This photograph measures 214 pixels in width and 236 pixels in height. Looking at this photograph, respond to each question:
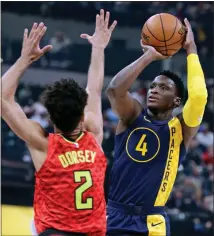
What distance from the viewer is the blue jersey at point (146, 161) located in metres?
5.66

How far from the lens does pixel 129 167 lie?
18.7ft

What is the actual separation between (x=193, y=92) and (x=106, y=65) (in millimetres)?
11501

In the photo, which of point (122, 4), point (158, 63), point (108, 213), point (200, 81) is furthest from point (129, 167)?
point (122, 4)

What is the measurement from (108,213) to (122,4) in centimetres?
1305

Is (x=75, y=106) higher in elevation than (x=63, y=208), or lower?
higher

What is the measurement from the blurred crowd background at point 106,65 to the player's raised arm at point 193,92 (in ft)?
20.7

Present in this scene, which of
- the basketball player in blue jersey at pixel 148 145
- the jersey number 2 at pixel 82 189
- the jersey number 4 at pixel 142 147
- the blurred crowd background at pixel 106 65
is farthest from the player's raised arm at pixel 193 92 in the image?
the blurred crowd background at pixel 106 65

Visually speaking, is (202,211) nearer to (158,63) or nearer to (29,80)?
(158,63)

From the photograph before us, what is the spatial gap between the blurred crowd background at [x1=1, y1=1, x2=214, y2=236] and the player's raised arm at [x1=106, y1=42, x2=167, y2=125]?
6413 mm

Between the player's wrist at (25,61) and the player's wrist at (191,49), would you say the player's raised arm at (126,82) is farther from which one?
the player's wrist at (25,61)

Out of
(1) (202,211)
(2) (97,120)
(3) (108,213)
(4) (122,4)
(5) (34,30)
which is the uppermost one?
(4) (122,4)

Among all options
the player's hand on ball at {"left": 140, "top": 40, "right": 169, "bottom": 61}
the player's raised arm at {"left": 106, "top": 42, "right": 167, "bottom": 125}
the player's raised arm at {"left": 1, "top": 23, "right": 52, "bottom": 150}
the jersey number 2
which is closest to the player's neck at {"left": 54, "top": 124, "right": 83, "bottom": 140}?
the player's raised arm at {"left": 1, "top": 23, "right": 52, "bottom": 150}

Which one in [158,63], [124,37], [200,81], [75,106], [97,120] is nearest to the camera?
[75,106]

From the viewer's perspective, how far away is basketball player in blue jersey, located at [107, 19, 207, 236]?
557 centimetres
